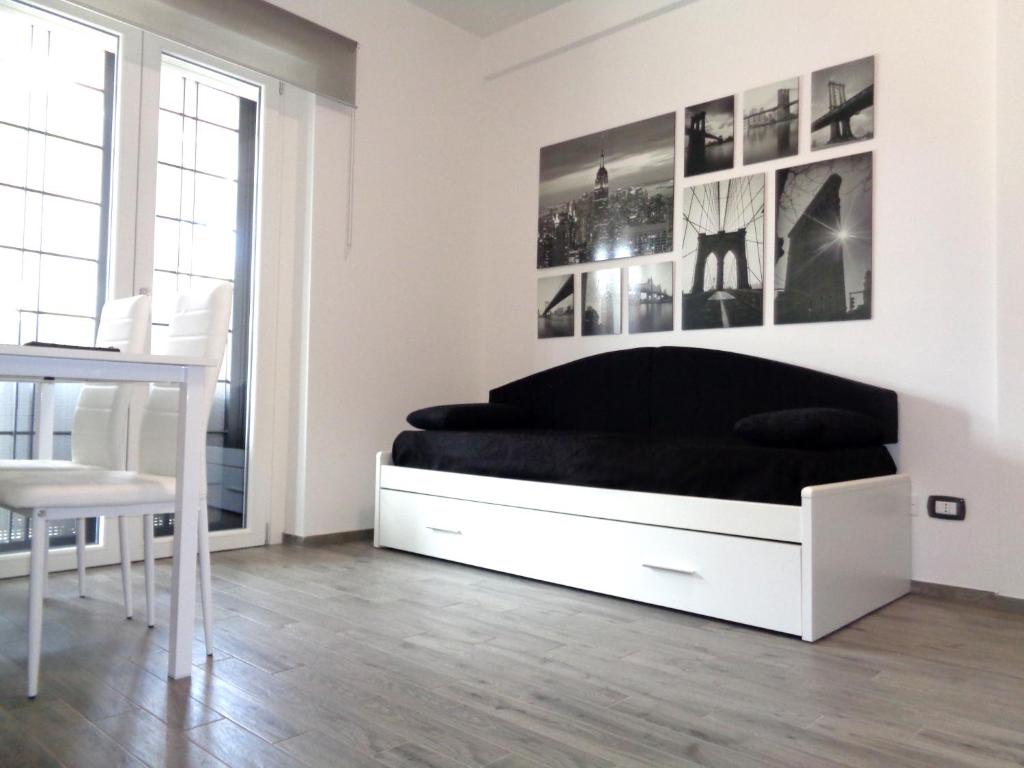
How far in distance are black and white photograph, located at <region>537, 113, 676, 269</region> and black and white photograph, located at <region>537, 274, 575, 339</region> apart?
0.10 meters

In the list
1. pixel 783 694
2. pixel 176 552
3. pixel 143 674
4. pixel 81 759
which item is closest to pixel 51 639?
pixel 143 674

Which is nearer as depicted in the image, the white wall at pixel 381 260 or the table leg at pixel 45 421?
the table leg at pixel 45 421

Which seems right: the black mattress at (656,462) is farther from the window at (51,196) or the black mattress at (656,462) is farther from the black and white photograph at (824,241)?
the window at (51,196)

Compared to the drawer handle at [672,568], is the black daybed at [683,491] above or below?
above

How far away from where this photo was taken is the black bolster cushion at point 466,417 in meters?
3.33

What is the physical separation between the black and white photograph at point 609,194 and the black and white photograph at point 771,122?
0.38 m

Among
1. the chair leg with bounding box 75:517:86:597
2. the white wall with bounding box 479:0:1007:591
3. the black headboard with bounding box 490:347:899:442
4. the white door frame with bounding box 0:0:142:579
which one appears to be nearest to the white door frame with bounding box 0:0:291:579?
the white door frame with bounding box 0:0:142:579

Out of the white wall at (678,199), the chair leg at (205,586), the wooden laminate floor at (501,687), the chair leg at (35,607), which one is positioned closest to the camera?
the wooden laminate floor at (501,687)

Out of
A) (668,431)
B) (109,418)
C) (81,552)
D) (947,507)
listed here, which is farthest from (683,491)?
(81,552)

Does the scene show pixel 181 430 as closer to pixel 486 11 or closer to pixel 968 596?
pixel 968 596

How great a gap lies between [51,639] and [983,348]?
3.12m

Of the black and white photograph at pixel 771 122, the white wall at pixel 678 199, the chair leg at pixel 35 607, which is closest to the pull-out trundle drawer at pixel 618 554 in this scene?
the white wall at pixel 678 199

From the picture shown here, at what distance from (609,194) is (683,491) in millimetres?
1885

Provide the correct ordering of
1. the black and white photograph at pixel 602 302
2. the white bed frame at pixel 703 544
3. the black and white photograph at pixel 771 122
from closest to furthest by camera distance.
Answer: the white bed frame at pixel 703 544
the black and white photograph at pixel 771 122
the black and white photograph at pixel 602 302
